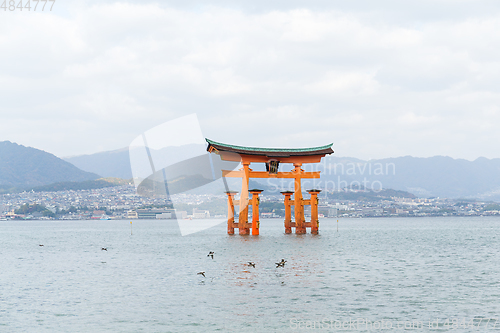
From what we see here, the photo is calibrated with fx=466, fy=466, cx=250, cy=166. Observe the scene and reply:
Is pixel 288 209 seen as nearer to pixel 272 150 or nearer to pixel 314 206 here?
pixel 314 206

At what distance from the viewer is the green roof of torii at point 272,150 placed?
55469mm

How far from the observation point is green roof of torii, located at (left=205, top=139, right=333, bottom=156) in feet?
182

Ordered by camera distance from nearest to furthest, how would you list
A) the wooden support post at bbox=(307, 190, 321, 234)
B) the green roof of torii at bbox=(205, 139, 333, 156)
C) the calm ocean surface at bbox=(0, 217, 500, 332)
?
1. the calm ocean surface at bbox=(0, 217, 500, 332)
2. the green roof of torii at bbox=(205, 139, 333, 156)
3. the wooden support post at bbox=(307, 190, 321, 234)

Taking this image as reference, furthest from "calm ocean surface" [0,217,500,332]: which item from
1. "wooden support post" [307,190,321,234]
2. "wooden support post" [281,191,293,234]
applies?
"wooden support post" [281,191,293,234]

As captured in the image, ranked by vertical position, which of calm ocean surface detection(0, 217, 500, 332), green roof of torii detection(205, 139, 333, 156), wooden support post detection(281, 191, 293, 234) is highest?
green roof of torii detection(205, 139, 333, 156)

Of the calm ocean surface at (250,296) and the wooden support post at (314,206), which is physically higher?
the wooden support post at (314,206)

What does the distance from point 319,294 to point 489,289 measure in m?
9.10

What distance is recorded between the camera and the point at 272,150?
193 feet

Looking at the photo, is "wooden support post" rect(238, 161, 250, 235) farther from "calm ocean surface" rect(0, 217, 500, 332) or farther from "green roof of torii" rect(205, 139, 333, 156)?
"calm ocean surface" rect(0, 217, 500, 332)

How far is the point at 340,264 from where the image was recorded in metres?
35.4

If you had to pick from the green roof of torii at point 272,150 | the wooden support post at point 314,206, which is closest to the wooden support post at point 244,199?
the green roof of torii at point 272,150

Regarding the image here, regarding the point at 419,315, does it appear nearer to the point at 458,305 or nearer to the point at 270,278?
the point at 458,305

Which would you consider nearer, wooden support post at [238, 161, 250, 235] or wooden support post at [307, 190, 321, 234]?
wooden support post at [238, 161, 250, 235]

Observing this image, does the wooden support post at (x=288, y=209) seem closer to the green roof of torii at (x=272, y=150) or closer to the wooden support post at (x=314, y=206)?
the wooden support post at (x=314, y=206)
